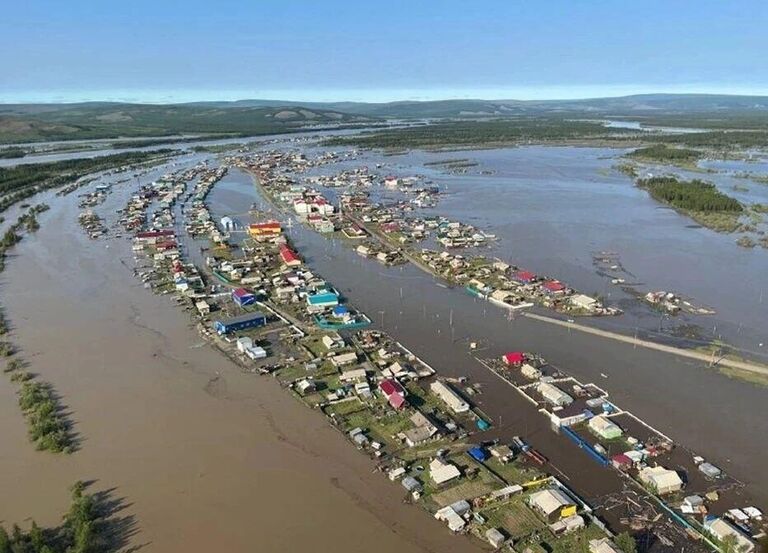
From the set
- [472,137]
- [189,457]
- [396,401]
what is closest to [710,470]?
[396,401]

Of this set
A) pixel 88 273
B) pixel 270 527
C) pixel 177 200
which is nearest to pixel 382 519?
pixel 270 527

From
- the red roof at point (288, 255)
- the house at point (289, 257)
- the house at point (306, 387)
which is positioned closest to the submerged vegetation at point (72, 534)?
the house at point (306, 387)

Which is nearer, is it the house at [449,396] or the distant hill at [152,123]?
the house at [449,396]

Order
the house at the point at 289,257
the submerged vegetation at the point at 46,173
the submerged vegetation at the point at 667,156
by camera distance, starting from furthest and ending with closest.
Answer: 1. the submerged vegetation at the point at 667,156
2. the submerged vegetation at the point at 46,173
3. the house at the point at 289,257

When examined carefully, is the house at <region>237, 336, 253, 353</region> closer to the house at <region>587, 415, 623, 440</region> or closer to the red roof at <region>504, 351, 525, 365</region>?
the red roof at <region>504, 351, 525, 365</region>

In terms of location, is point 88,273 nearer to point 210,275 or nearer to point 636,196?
point 210,275

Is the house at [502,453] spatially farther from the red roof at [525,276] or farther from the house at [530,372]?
the red roof at [525,276]
